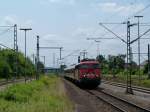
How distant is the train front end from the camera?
5541 centimetres

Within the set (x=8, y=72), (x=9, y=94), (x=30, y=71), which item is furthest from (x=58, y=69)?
(x=9, y=94)

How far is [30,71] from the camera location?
146 metres

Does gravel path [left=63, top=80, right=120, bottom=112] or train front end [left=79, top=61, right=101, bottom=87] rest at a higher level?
train front end [left=79, top=61, right=101, bottom=87]

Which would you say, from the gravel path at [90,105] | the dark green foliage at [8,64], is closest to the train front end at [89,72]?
the gravel path at [90,105]

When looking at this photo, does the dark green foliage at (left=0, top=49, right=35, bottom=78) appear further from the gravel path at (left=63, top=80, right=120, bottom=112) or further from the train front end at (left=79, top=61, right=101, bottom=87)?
the gravel path at (left=63, top=80, right=120, bottom=112)

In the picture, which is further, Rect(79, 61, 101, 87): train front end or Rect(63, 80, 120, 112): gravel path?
Rect(79, 61, 101, 87): train front end

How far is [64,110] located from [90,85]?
3425cm

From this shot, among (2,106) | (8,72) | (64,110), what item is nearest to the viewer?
(2,106)

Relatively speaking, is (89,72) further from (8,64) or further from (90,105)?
(8,64)

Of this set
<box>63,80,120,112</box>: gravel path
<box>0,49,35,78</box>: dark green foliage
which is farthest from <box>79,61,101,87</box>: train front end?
<box>0,49,35,78</box>: dark green foliage

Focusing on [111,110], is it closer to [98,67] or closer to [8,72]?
[98,67]

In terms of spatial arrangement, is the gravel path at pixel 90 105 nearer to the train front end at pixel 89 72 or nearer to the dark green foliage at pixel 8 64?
the train front end at pixel 89 72

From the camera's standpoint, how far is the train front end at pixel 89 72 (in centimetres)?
5541

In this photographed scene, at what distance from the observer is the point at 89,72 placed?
5566cm
